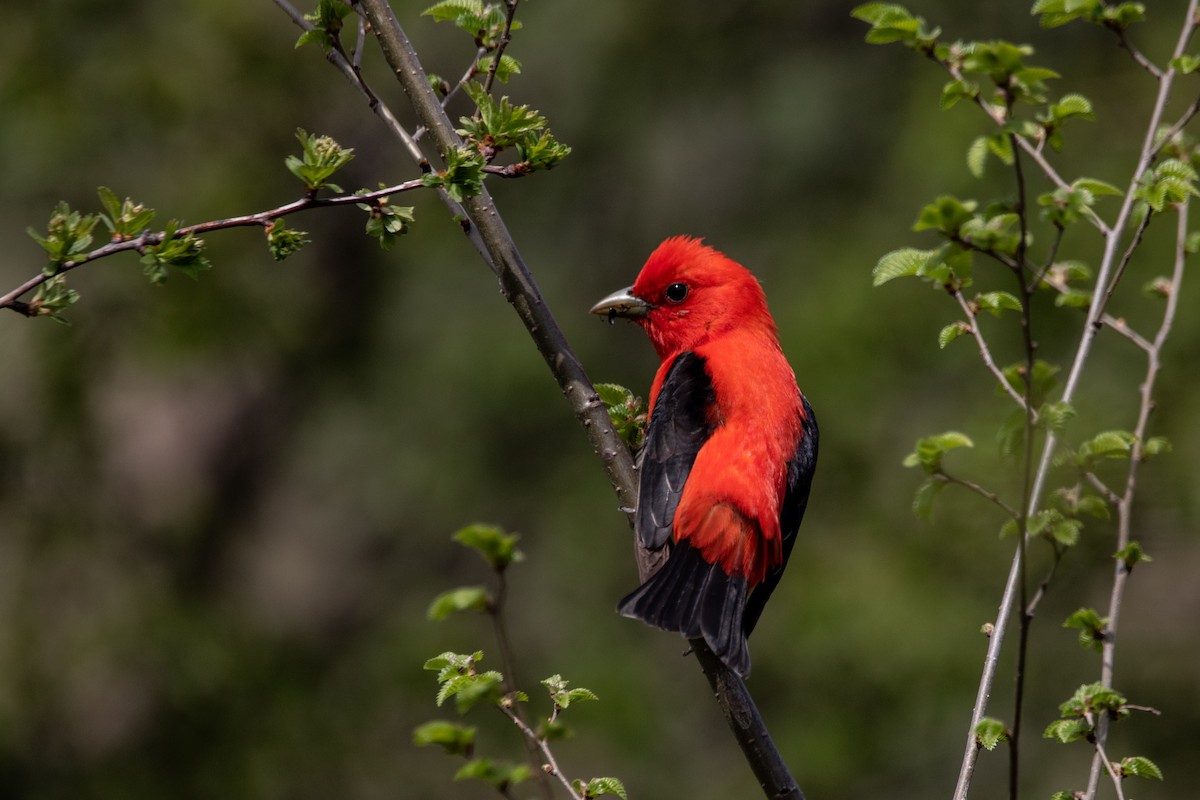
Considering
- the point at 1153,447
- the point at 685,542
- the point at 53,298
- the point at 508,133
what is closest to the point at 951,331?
the point at 1153,447

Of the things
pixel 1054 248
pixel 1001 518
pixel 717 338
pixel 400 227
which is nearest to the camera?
pixel 1054 248

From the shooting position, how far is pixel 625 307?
4754 mm

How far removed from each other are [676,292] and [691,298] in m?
0.07

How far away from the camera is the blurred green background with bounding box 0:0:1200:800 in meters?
8.31

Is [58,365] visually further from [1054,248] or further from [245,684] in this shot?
[1054,248]

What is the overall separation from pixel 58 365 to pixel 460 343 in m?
3.01

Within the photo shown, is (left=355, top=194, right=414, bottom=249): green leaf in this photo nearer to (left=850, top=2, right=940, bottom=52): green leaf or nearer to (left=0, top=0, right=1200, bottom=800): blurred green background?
(left=850, top=2, right=940, bottom=52): green leaf

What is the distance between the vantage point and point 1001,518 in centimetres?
671

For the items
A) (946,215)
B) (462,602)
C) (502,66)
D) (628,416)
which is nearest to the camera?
(462,602)

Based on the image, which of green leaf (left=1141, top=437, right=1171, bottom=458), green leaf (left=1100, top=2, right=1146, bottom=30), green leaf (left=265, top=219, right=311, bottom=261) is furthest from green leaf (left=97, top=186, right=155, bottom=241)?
green leaf (left=1141, top=437, right=1171, bottom=458)

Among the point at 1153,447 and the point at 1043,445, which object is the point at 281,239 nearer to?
the point at 1043,445

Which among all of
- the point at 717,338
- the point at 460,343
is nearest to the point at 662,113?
the point at 460,343

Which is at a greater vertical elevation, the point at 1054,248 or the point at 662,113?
the point at 662,113

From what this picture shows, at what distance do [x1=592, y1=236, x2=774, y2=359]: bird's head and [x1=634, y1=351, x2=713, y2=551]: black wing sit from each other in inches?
17.0
